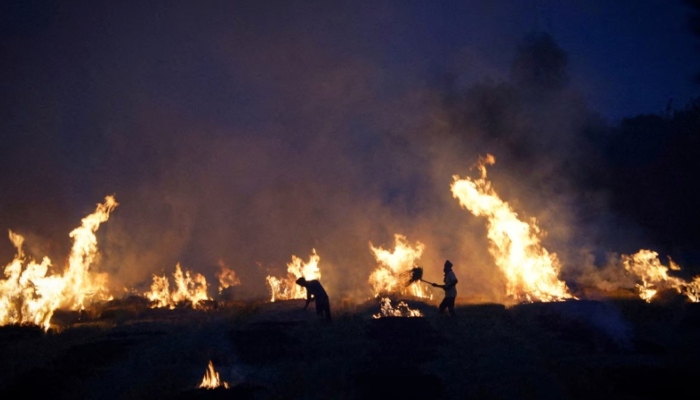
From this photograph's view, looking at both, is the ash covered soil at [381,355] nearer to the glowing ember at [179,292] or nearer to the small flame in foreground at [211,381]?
the small flame in foreground at [211,381]

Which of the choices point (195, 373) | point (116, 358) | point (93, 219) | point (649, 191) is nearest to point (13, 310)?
point (93, 219)

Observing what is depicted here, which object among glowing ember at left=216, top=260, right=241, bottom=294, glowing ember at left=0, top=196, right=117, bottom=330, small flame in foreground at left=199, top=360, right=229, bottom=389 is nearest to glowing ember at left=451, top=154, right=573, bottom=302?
small flame in foreground at left=199, top=360, right=229, bottom=389

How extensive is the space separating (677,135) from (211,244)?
125 feet

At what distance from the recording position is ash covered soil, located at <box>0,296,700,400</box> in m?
10.1

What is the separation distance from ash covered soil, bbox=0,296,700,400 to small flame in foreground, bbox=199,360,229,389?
8.7 inches

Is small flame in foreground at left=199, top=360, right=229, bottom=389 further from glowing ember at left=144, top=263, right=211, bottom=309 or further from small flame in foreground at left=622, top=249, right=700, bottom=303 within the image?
small flame in foreground at left=622, top=249, right=700, bottom=303

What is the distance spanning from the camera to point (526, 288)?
23.8 m

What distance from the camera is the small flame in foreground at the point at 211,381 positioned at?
1059cm

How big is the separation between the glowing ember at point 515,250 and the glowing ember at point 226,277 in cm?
2192

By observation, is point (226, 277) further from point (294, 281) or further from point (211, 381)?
point (211, 381)

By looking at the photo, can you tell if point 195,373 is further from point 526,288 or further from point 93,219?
point 93,219

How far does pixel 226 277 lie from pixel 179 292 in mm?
9046

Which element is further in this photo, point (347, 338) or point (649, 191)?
point (649, 191)

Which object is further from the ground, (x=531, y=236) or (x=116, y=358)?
(x=531, y=236)
